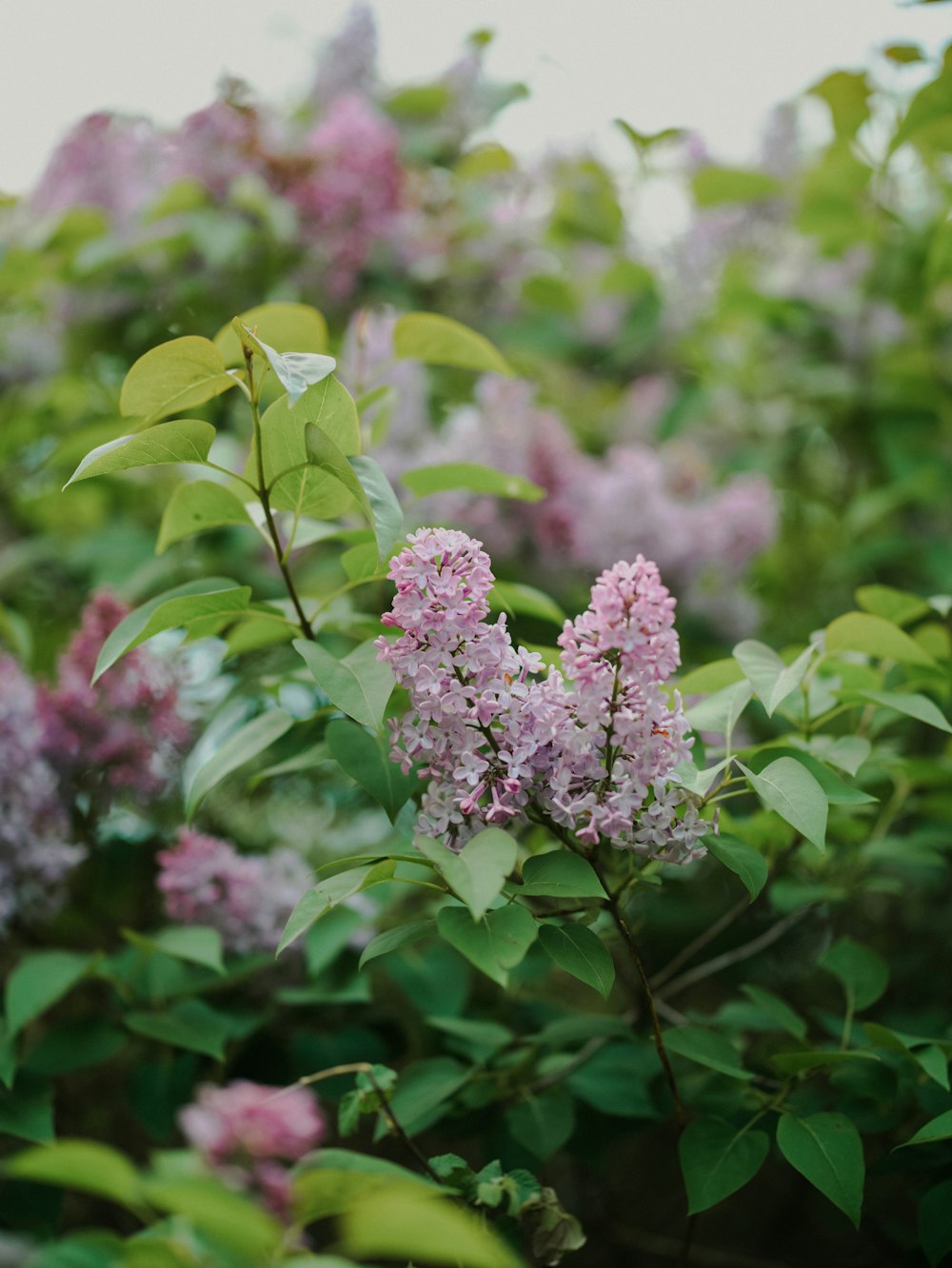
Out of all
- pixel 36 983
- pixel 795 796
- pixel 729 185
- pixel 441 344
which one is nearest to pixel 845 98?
pixel 729 185

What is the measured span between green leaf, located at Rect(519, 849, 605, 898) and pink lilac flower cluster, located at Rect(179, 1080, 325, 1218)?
0.16 meters

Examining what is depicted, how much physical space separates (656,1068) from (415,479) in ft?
1.70

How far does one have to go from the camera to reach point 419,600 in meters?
0.55

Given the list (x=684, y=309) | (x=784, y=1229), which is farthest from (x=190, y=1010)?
(x=684, y=309)

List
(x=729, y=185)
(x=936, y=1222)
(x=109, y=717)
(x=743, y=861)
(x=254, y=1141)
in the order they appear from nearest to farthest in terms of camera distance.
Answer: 1. (x=254, y=1141)
2. (x=743, y=861)
3. (x=936, y=1222)
4. (x=109, y=717)
5. (x=729, y=185)

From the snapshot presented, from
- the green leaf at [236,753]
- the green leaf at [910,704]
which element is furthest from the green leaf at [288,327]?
the green leaf at [910,704]

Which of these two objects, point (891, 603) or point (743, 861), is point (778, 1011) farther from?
point (891, 603)

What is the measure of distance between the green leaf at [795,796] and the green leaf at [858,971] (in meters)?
0.34

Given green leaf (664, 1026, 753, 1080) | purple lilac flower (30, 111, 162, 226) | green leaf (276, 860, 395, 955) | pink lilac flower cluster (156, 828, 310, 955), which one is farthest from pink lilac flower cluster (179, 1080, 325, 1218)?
purple lilac flower (30, 111, 162, 226)

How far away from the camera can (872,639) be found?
0.70m

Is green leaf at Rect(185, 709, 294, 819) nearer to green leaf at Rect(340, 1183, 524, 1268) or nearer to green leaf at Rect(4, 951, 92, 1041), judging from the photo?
green leaf at Rect(4, 951, 92, 1041)

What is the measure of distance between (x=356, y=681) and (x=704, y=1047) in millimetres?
361

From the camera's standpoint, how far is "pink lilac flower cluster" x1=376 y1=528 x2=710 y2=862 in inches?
21.5

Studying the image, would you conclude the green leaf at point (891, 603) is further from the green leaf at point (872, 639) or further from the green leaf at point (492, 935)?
the green leaf at point (492, 935)
